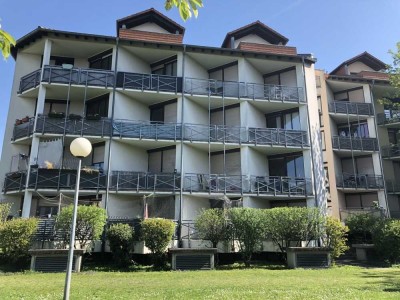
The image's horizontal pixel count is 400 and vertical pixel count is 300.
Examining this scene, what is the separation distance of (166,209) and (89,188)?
4.93m

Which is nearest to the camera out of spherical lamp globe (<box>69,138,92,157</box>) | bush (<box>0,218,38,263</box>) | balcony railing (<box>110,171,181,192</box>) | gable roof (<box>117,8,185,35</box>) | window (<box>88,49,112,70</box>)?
spherical lamp globe (<box>69,138,92,157</box>)

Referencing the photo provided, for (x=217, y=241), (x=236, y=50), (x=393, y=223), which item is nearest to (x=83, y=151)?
(x=217, y=241)

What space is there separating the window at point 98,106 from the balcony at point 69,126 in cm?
159

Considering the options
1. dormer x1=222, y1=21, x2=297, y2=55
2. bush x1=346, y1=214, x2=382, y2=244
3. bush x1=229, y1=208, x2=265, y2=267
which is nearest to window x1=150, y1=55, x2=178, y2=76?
dormer x1=222, y1=21, x2=297, y2=55

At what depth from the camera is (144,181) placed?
861 inches

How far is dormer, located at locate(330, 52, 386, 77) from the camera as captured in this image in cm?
3325

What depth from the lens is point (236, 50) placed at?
25.0m

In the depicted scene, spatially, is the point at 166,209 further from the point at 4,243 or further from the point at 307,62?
the point at 307,62

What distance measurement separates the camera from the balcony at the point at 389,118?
30.5 meters

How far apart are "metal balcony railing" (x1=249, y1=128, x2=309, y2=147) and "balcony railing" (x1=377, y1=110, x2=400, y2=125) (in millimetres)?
11212

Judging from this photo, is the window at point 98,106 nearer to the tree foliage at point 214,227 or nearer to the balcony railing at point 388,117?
the tree foliage at point 214,227

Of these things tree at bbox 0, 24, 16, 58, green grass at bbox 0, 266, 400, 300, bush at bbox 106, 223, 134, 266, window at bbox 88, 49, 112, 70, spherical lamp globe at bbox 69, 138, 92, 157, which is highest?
window at bbox 88, 49, 112, 70

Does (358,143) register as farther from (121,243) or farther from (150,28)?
(121,243)

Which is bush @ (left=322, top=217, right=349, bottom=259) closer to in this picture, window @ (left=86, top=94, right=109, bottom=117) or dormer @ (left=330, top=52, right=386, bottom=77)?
window @ (left=86, top=94, right=109, bottom=117)
